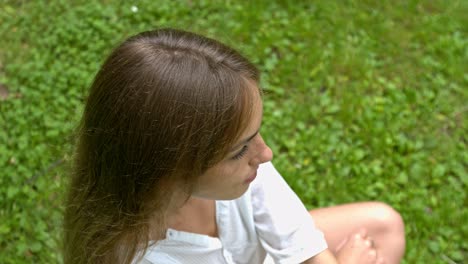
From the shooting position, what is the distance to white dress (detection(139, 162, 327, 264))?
60.7 inches

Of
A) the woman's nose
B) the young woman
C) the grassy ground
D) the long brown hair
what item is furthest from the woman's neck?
the grassy ground

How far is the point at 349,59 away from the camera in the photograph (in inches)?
126

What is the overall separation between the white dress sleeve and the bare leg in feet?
0.97

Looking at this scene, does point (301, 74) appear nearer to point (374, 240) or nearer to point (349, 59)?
point (349, 59)

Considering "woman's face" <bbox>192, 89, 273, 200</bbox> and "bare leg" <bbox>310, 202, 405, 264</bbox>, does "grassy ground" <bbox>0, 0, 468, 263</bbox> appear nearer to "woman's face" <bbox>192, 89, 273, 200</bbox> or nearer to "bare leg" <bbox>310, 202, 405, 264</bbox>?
"bare leg" <bbox>310, 202, 405, 264</bbox>

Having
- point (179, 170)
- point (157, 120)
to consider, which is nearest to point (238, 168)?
point (179, 170)

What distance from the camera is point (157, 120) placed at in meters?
1.20

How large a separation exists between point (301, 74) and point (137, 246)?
6.19ft

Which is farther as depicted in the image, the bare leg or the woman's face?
the bare leg

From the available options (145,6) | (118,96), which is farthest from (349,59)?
(118,96)

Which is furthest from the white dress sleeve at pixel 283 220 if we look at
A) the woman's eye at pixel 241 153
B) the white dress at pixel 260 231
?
the woman's eye at pixel 241 153

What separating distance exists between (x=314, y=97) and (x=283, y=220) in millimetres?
1579

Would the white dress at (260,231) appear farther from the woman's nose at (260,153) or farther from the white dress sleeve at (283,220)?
the woman's nose at (260,153)

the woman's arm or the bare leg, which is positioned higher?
the woman's arm
